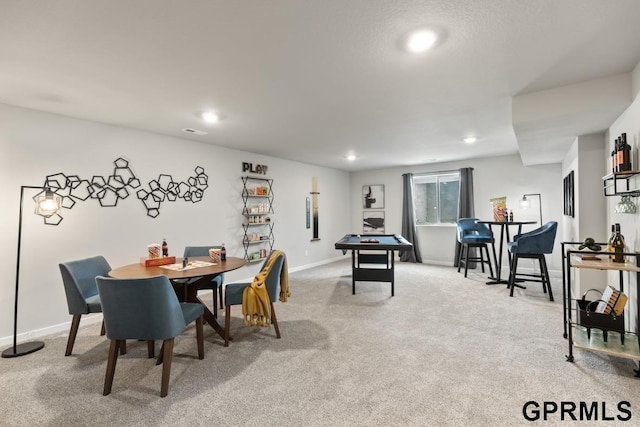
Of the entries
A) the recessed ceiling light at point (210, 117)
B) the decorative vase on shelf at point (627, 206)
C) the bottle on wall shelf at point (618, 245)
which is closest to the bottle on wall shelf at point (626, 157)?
the decorative vase on shelf at point (627, 206)

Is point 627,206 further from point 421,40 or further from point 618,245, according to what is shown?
point 421,40

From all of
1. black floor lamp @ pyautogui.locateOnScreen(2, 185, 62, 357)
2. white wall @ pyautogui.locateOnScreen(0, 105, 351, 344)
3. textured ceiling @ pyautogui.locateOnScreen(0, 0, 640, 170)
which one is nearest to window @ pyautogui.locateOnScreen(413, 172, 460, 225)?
textured ceiling @ pyautogui.locateOnScreen(0, 0, 640, 170)

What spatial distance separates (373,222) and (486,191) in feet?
8.91

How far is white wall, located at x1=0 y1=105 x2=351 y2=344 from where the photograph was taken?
3.01 m

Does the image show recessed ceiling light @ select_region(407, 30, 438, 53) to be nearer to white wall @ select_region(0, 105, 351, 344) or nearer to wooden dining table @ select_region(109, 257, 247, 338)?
wooden dining table @ select_region(109, 257, 247, 338)

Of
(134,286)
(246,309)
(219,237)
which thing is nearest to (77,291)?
(134,286)

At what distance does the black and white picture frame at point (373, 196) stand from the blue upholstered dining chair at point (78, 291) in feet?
20.3

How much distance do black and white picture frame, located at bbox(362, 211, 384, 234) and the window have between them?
935mm

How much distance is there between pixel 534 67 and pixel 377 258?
360 centimetres

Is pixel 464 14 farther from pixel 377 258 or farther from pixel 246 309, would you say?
pixel 377 258

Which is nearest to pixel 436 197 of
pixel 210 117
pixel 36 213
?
pixel 210 117

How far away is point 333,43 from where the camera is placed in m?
2.01

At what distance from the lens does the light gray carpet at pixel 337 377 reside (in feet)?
6.06

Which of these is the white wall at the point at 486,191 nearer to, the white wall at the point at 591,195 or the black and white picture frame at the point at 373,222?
the black and white picture frame at the point at 373,222
